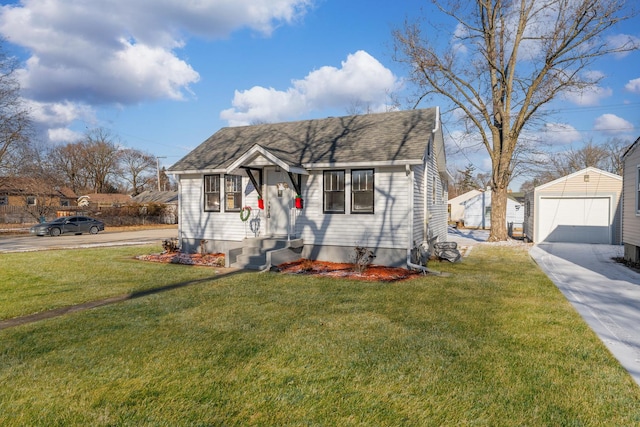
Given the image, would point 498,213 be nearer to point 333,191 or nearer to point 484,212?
point 333,191

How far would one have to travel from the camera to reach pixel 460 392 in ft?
12.1

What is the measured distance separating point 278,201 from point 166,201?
116ft

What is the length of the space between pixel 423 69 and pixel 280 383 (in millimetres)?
18475

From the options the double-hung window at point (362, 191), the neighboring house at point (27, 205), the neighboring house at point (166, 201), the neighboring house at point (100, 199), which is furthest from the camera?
the neighboring house at point (100, 199)

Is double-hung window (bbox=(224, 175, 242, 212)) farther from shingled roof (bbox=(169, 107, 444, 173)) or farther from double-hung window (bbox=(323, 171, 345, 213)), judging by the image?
double-hung window (bbox=(323, 171, 345, 213))

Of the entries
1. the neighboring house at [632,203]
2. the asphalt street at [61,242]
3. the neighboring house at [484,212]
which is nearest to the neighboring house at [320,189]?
the neighboring house at [632,203]

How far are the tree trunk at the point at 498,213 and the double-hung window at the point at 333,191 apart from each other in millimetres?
10684

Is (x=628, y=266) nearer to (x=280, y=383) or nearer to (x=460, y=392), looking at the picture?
(x=460, y=392)

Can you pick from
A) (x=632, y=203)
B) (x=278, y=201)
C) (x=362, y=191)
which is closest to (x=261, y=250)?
(x=278, y=201)

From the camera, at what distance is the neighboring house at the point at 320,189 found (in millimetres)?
11359

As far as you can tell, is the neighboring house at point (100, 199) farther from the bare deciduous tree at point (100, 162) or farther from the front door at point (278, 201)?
the front door at point (278, 201)

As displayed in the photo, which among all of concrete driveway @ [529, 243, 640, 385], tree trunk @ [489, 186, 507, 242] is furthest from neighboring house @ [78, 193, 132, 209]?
concrete driveway @ [529, 243, 640, 385]

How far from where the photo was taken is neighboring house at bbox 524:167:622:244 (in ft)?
60.2

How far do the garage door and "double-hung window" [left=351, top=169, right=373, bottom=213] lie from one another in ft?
42.1
